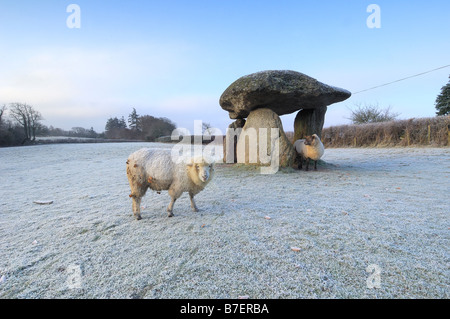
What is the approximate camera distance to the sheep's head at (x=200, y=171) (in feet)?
11.0

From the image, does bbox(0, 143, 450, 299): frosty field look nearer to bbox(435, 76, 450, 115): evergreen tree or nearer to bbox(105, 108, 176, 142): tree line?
bbox(105, 108, 176, 142): tree line

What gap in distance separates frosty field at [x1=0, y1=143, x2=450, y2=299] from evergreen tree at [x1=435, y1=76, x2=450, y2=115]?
95.3ft

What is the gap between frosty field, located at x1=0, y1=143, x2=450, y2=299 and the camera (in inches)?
76.1

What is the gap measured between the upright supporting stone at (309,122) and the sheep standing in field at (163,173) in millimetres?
7089

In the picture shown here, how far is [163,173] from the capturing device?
3451mm

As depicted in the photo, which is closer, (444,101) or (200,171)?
(200,171)

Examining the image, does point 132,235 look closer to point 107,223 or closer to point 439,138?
point 107,223

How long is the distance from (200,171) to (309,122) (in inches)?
294

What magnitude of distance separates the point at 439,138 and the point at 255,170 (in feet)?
47.4

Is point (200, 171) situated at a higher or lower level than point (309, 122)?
lower

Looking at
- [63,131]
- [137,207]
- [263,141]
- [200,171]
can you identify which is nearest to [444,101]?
[263,141]

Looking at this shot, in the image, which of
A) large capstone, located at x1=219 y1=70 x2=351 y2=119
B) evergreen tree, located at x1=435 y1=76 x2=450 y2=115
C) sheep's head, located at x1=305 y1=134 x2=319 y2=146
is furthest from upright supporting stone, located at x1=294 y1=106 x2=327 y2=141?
evergreen tree, located at x1=435 y1=76 x2=450 y2=115

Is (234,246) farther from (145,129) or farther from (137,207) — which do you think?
(145,129)
